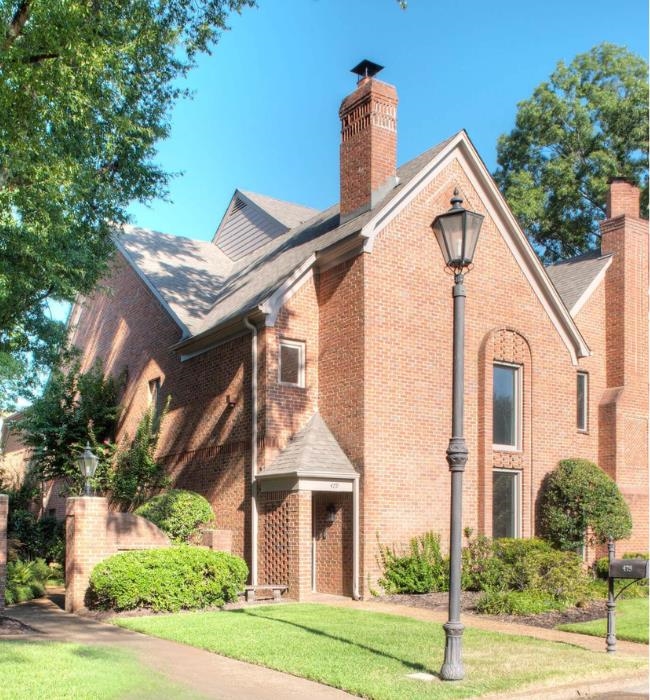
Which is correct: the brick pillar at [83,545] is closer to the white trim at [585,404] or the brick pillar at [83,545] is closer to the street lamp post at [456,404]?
the street lamp post at [456,404]

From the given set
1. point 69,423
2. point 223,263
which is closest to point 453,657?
point 69,423

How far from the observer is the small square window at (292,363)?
17938 millimetres

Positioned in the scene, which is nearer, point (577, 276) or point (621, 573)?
point (621, 573)

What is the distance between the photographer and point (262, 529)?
17219mm

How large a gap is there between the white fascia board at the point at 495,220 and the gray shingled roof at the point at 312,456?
3933mm

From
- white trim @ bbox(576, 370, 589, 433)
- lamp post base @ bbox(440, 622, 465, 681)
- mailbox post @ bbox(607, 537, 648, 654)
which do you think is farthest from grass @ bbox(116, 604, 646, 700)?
white trim @ bbox(576, 370, 589, 433)

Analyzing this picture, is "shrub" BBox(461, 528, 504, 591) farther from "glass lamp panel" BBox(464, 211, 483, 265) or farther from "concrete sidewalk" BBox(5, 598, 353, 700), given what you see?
"glass lamp panel" BBox(464, 211, 483, 265)

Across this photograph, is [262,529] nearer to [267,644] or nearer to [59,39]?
[267,644]

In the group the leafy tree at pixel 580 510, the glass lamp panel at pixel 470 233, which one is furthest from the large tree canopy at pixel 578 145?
the glass lamp panel at pixel 470 233

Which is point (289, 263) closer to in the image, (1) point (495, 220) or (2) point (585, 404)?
(1) point (495, 220)

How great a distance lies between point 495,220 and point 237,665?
42.9ft

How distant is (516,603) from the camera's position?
13.8 m

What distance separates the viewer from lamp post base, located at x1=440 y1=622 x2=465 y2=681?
8.48 metres

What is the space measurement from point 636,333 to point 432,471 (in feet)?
30.4
